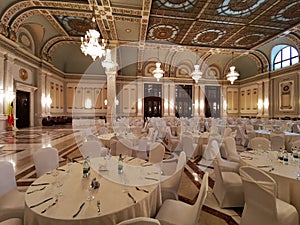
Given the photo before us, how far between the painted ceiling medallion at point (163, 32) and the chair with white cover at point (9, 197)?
34.2 feet

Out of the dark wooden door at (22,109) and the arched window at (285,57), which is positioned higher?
the arched window at (285,57)

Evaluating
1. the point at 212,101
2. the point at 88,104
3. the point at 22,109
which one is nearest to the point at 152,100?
the point at 88,104

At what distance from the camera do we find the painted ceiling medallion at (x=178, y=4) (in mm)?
8102

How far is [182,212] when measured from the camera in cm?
191

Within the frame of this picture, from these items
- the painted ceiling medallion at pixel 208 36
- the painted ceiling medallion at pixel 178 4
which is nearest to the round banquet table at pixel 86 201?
the painted ceiling medallion at pixel 178 4

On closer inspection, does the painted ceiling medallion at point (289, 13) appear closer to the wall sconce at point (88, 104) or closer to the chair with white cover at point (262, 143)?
the chair with white cover at point (262, 143)

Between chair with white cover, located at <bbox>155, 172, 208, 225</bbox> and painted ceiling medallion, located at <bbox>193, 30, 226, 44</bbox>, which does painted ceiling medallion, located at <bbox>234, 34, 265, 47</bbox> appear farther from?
chair with white cover, located at <bbox>155, 172, 208, 225</bbox>

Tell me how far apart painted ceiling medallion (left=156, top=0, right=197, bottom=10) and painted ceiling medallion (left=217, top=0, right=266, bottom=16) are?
4.60ft

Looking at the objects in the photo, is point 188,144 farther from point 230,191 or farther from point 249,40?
point 249,40

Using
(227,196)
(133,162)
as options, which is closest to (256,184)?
(227,196)

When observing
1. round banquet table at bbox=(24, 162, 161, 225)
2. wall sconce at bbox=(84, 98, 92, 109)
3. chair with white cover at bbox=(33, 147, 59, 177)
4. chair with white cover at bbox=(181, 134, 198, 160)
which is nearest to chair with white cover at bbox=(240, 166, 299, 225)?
round banquet table at bbox=(24, 162, 161, 225)

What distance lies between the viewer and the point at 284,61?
14.9 m

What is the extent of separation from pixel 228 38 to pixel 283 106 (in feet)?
24.1

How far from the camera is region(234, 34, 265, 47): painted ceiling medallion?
39.8 feet
